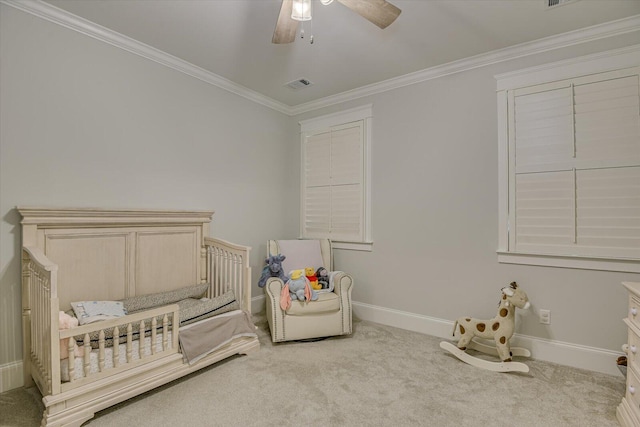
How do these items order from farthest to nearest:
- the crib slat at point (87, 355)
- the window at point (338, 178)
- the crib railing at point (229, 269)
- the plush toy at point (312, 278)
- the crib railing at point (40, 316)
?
the window at point (338, 178) < the plush toy at point (312, 278) < the crib railing at point (229, 269) < the crib slat at point (87, 355) < the crib railing at point (40, 316)

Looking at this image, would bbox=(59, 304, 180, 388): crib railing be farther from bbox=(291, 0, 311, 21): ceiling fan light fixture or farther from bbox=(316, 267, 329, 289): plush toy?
bbox=(291, 0, 311, 21): ceiling fan light fixture

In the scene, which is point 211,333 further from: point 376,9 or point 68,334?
point 376,9

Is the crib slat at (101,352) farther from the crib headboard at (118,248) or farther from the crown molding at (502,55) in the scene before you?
the crown molding at (502,55)

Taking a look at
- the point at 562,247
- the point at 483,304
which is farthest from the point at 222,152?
the point at 562,247

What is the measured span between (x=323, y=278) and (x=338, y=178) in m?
1.17

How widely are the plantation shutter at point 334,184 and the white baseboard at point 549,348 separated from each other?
3.25 feet

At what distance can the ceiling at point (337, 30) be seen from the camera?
82.0 inches

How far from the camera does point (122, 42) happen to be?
247cm

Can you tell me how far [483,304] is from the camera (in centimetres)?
272

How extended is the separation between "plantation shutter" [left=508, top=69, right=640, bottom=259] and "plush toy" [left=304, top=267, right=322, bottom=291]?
172 centimetres

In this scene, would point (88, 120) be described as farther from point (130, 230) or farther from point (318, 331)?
point (318, 331)

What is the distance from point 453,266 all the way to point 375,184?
3.67 ft

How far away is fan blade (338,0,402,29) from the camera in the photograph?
1.60 meters

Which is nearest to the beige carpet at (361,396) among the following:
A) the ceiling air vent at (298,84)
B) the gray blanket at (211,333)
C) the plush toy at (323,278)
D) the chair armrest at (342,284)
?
the gray blanket at (211,333)
